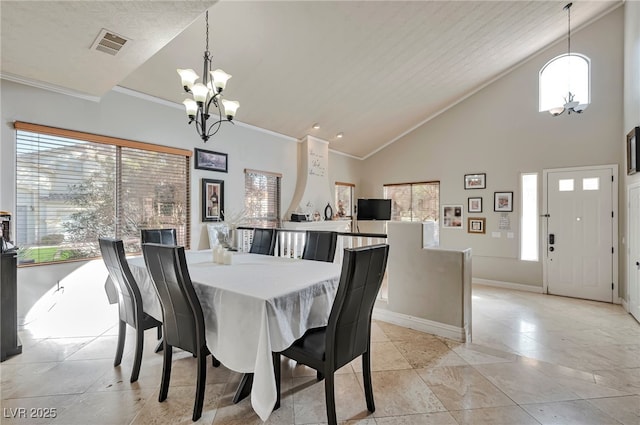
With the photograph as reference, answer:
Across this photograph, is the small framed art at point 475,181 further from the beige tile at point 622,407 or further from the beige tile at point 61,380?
the beige tile at point 61,380

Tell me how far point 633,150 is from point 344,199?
542 centimetres

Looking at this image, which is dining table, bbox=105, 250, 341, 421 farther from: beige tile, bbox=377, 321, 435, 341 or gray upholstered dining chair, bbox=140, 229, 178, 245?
beige tile, bbox=377, 321, 435, 341

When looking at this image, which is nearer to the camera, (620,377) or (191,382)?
(191,382)

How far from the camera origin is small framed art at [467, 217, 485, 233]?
243 inches

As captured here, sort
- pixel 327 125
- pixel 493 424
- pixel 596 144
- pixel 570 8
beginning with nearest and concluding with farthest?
pixel 493 424 < pixel 570 8 < pixel 596 144 < pixel 327 125

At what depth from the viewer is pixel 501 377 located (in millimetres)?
2484

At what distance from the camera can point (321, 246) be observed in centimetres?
324

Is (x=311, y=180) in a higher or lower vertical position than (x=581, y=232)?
higher

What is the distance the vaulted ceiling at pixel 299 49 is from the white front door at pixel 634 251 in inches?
118

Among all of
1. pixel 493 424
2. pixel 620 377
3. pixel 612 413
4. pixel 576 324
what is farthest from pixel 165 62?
pixel 576 324

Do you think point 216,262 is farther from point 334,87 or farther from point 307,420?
point 334,87

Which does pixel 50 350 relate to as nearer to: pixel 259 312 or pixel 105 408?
pixel 105 408

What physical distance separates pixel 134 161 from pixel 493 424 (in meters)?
4.84

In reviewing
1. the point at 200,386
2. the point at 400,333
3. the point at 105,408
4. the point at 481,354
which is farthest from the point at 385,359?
the point at 105,408
